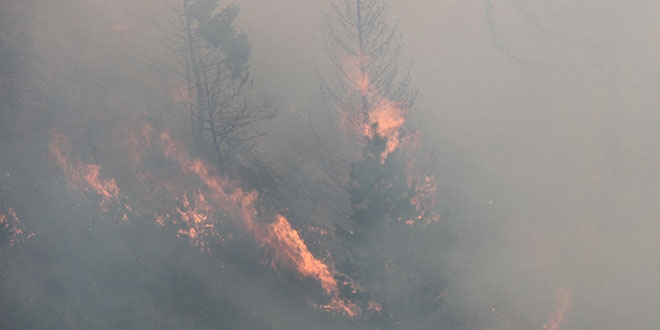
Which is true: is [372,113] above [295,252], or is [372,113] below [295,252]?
above

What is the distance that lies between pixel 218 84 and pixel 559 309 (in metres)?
14.1

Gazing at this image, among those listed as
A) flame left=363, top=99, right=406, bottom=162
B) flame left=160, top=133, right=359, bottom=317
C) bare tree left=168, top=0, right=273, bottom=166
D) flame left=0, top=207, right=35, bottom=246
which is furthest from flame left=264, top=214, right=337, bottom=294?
flame left=0, top=207, right=35, bottom=246

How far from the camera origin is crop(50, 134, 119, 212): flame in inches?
637

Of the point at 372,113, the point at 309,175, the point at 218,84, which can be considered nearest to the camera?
the point at 372,113

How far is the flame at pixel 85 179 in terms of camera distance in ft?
53.1

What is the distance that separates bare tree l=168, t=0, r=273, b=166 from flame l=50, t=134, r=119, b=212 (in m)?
3.59

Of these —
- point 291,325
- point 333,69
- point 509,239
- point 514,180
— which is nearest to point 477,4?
point 333,69

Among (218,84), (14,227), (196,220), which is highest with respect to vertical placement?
(218,84)

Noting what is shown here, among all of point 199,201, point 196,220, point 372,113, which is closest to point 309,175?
point 199,201

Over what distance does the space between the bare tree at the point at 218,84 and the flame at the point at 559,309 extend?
490 inches

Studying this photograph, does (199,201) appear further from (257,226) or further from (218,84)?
(218,84)

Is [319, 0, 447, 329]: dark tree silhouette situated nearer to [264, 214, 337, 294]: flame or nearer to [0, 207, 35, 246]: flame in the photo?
[264, 214, 337, 294]: flame

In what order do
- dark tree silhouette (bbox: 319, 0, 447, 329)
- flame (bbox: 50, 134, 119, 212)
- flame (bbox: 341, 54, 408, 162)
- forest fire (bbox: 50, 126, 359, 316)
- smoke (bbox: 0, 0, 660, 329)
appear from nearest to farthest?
dark tree silhouette (bbox: 319, 0, 447, 329) < flame (bbox: 341, 54, 408, 162) < smoke (bbox: 0, 0, 660, 329) < forest fire (bbox: 50, 126, 359, 316) < flame (bbox: 50, 134, 119, 212)

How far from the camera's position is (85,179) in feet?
53.4
